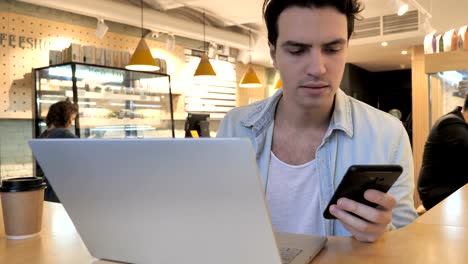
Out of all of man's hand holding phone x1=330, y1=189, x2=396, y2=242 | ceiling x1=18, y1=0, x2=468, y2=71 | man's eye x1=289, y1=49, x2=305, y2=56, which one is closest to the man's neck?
man's eye x1=289, y1=49, x2=305, y2=56

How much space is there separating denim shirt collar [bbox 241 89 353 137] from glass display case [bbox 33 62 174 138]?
10.1 ft

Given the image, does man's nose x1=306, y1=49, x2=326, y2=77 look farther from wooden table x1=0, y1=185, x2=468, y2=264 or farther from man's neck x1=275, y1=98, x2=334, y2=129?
wooden table x1=0, y1=185, x2=468, y2=264

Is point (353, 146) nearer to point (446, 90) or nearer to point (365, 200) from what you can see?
point (365, 200)

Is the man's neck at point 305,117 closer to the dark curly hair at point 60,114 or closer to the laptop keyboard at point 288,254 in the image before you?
the laptop keyboard at point 288,254

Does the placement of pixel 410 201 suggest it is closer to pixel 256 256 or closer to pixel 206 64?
pixel 256 256

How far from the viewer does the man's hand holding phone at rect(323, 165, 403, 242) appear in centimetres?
74

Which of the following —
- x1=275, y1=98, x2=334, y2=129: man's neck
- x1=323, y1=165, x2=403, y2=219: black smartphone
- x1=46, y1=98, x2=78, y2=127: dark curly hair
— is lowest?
x1=323, y1=165, x2=403, y2=219: black smartphone

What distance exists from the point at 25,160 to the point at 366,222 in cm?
443

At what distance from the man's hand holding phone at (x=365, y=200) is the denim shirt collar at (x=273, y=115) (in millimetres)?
480

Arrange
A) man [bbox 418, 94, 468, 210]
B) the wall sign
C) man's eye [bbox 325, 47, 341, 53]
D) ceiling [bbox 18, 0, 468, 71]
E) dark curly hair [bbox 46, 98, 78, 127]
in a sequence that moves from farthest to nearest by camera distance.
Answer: ceiling [bbox 18, 0, 468, 71] → the wall sign → dark curly hair [bbox 46, 98, 78, 127] → man [bbox 418, 94, 468, 210] → man's eye [bbox 325, 47, 341, 53]

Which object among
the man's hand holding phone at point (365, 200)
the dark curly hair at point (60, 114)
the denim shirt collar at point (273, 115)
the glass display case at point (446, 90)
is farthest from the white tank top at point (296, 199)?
the dark curly hair at point (60, 114)

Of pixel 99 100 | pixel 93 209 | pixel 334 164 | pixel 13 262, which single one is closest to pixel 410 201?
pixel 334 164

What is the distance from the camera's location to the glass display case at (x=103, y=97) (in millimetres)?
4285

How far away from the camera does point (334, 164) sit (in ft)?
4.22
